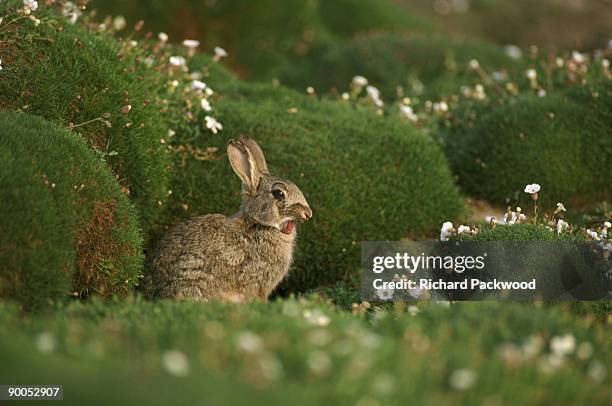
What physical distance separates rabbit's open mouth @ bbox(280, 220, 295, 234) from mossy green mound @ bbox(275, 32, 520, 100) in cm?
864

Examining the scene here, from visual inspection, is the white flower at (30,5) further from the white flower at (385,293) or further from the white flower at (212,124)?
the white flower at (385,293)

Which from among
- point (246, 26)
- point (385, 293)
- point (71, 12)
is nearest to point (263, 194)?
point (385, 293)

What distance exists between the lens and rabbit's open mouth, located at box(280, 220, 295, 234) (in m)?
9.84

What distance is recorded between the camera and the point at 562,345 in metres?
6.06

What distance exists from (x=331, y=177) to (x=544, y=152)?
3285 mm

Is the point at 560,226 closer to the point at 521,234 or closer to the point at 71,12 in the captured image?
the point at 521,234

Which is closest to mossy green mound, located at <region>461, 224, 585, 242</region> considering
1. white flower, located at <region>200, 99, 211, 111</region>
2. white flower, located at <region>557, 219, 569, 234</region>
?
white flower, located at <region>557, 219, 569, 234</region>

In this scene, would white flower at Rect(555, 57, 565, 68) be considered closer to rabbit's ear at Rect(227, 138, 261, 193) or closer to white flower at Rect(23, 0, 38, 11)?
rabbit's ear at Rect(227, 138, 261, 193)

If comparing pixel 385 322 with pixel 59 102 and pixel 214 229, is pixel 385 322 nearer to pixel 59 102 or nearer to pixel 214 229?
pixel 214 229

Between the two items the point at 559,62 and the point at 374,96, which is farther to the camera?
the point at 559,62

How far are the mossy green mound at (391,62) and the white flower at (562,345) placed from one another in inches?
475

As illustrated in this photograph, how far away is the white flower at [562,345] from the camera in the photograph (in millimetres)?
A: 6069

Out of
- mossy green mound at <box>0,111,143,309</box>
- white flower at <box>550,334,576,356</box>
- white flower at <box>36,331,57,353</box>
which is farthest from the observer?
mossy green mound at <box>0,111,143,309</box>

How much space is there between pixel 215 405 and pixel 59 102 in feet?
18.9
